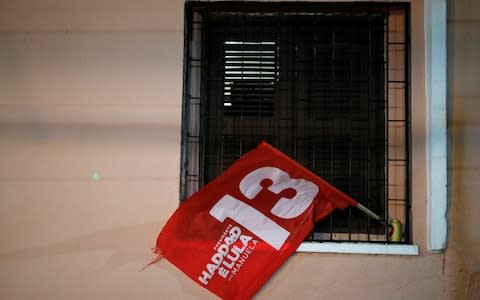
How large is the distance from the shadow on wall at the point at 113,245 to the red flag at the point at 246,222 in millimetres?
117

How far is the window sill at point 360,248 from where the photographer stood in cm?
248

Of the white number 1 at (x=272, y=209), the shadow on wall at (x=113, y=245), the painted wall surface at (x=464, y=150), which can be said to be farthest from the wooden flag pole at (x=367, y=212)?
the shadow on wall at (x=113, y=245)

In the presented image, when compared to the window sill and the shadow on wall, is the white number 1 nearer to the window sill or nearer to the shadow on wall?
the window sill

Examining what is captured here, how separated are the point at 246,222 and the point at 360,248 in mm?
667

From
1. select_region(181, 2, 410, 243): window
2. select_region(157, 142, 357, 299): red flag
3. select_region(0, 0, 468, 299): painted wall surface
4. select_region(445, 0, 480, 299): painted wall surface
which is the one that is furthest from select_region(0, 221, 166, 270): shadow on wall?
select_region(445, 0, 480, 299): painted wall surface

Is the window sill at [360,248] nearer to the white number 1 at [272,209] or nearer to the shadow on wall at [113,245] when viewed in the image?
the white number 1 at [272,209]

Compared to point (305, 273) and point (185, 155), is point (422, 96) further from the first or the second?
point (185, 155)

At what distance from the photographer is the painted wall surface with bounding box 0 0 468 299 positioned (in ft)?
8.18

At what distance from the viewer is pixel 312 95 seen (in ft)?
8.80

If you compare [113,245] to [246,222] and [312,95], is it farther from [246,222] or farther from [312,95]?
[312,95]

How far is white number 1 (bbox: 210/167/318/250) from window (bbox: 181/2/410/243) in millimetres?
180

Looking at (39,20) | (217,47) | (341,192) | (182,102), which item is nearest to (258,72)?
(217,47)

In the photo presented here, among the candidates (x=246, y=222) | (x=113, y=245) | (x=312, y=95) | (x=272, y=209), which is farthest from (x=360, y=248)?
(x=113, y=245)

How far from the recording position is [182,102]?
261 cm
